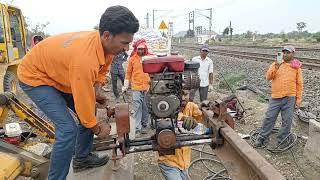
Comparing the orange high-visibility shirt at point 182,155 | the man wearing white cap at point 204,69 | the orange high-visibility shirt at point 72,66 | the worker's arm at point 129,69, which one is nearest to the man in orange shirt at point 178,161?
the orange high-visibility shirt at point 182,155

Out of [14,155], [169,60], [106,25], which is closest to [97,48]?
[106,25]

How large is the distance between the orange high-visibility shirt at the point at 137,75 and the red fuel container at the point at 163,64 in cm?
441

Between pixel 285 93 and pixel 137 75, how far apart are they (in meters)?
2.80

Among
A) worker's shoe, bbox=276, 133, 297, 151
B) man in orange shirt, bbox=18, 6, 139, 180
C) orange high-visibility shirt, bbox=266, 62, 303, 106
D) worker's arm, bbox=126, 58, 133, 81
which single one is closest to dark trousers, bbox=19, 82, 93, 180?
man in orange shirt, bbox=18, 6, 139, 180

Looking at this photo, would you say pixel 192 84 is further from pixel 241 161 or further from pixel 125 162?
pixel 125 162

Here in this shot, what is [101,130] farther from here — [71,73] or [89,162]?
[89,162]

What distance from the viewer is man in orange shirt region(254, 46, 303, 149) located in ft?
20.9

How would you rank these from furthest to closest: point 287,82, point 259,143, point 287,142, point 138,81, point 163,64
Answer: point 138,81, point 259,143, point 287,142, point 287,82, point 163,64

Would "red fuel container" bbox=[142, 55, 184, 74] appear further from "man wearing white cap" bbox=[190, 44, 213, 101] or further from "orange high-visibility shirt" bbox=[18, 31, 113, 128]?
"man wearing white cap" bbox=[190, 44, 213, 101]

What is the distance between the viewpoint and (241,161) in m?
2.25

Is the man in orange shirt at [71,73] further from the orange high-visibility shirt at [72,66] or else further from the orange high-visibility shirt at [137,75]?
the orange high-visibility shirt at [137,75]

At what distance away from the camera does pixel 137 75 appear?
730cm

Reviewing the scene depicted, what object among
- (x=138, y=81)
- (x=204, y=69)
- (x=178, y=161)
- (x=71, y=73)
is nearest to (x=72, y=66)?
(x=71, y=73)

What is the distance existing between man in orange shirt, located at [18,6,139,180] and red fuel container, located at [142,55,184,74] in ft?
0.78
